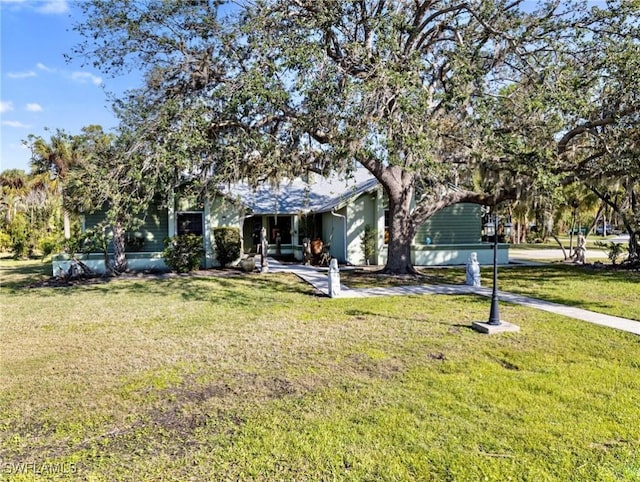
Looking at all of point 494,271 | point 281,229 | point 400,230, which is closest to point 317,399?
point 494,271

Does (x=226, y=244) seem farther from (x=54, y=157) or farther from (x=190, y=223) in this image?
(x=54, y=157)

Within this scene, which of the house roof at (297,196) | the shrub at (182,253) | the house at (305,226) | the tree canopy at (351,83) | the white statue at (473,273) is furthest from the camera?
the house roof at (297,196)

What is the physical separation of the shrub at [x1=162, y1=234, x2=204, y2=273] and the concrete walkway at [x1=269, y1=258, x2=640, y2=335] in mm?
2980

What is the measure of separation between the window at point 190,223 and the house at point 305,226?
0.04 metres

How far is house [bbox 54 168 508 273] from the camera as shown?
1641cm

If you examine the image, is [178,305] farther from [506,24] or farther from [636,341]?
[506,24]

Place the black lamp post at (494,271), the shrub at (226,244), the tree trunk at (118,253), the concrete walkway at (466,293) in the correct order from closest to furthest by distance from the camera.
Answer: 1. the black lamp post at (494,271)
2. the concrete walkway at (466,293)
3. the tree trunk at (118,253)
4. the shrub at (226,244)

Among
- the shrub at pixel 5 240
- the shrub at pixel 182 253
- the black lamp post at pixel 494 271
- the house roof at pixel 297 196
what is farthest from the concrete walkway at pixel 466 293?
the shrub at pixel 5 240

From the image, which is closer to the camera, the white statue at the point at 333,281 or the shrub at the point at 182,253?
the white statue at the point at 333,281

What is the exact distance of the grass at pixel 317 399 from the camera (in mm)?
3238

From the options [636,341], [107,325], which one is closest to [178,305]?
[107,325]

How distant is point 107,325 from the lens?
307 inches

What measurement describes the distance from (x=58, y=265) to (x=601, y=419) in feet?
52.9

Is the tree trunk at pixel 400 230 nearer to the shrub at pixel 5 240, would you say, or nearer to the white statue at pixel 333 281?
the white statue at pixel 333 281
